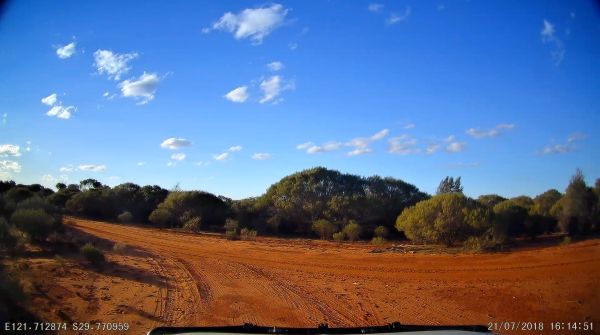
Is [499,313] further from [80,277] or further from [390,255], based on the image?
[80,277]

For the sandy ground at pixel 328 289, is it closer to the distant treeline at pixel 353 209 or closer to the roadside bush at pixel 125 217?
the distant treeline at pixel 353 209

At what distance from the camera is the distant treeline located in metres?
18.5

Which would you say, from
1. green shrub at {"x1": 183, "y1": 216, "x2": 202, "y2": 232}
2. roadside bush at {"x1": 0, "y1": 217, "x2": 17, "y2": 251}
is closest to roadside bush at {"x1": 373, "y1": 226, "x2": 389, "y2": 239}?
green shrub at {"x1": 183, "y1": 216, "x2": 202, "y2": 232}

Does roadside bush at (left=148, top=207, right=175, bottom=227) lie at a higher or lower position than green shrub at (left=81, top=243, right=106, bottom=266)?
higher

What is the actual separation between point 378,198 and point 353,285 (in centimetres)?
1996

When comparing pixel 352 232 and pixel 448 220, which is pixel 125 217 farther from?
pixel 448 220

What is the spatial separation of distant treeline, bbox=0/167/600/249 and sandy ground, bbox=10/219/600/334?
12.8ft

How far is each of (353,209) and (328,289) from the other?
19.0 meters

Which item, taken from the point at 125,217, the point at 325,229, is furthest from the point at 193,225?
the point at 325,229

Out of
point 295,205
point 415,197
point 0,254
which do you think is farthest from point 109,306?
point 415,197

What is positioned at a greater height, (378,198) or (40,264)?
(378,198)

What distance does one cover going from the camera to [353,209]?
2861 centimetres

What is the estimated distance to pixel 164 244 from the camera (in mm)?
18188

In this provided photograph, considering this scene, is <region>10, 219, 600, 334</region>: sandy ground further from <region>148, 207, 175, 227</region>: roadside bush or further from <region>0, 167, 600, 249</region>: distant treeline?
<region>148, 207, 175, 227</region>: roadside bush
